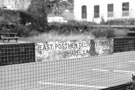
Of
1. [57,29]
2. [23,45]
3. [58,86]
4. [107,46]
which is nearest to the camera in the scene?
[23,45]

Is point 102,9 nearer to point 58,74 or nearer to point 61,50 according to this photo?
point 58,74

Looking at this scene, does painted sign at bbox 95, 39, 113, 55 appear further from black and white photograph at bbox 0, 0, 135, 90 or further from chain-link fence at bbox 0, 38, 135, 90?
chain-link fence at bbox 0, 38, 135, 90

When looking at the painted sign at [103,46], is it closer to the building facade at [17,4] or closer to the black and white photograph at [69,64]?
the black and white photograph at [69,64]

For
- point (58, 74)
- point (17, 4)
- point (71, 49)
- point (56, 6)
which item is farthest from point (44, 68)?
point (17, 4)

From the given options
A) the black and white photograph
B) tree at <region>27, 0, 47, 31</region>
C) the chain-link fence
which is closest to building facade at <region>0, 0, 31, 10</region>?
tree at <region>27, 0, 47, 31</region>

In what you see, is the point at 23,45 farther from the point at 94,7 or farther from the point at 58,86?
the point at 94,7

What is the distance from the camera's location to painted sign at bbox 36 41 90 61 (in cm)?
498

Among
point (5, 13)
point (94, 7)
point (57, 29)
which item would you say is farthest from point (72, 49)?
point (94, 7)

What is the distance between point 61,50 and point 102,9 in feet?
135

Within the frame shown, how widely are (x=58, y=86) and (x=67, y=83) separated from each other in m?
0.36

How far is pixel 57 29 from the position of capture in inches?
1375

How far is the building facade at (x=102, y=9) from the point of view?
127ft

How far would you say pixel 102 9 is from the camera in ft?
150

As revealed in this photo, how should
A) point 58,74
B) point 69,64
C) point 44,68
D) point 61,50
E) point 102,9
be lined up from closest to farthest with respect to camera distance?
point 61,50 → point 44,68 → point 69,64 → point 58,74 → point 102,9
